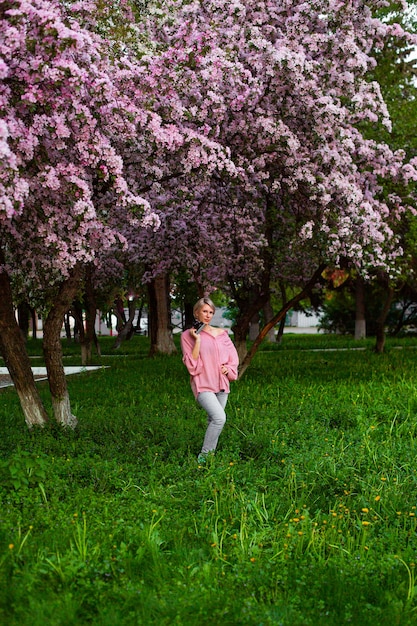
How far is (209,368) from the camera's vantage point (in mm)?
9078

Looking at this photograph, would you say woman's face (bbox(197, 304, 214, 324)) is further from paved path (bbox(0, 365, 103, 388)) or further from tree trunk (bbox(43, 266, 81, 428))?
paved path (bbox(0, 365, 103, 388))

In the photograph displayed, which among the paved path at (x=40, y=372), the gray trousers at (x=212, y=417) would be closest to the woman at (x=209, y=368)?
the gray trousers at (x=212, y=417)

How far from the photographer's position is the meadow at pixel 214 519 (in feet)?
16.2

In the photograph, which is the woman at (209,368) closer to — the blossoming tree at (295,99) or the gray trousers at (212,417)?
the gray trousers at (212,417)

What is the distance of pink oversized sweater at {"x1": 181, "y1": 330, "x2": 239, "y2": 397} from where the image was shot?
29.8ft

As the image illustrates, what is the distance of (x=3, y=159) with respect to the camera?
718 centimetres

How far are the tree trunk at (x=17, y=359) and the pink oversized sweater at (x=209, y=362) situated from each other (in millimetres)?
2817

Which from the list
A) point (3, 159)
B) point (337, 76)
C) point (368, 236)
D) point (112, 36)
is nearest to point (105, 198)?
point (112, 36)

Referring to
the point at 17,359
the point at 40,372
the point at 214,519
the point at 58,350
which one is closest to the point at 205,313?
the point at 214,519

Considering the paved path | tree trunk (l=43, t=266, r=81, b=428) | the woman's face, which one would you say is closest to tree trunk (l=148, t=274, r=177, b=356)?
the paved path

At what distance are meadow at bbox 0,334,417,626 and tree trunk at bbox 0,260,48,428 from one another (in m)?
0.39

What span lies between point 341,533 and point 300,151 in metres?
8.10

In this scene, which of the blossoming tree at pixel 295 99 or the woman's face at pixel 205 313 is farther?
the blossoming tree at pixel 295 99

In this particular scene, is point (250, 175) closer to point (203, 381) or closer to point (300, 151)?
point (300, 151)
